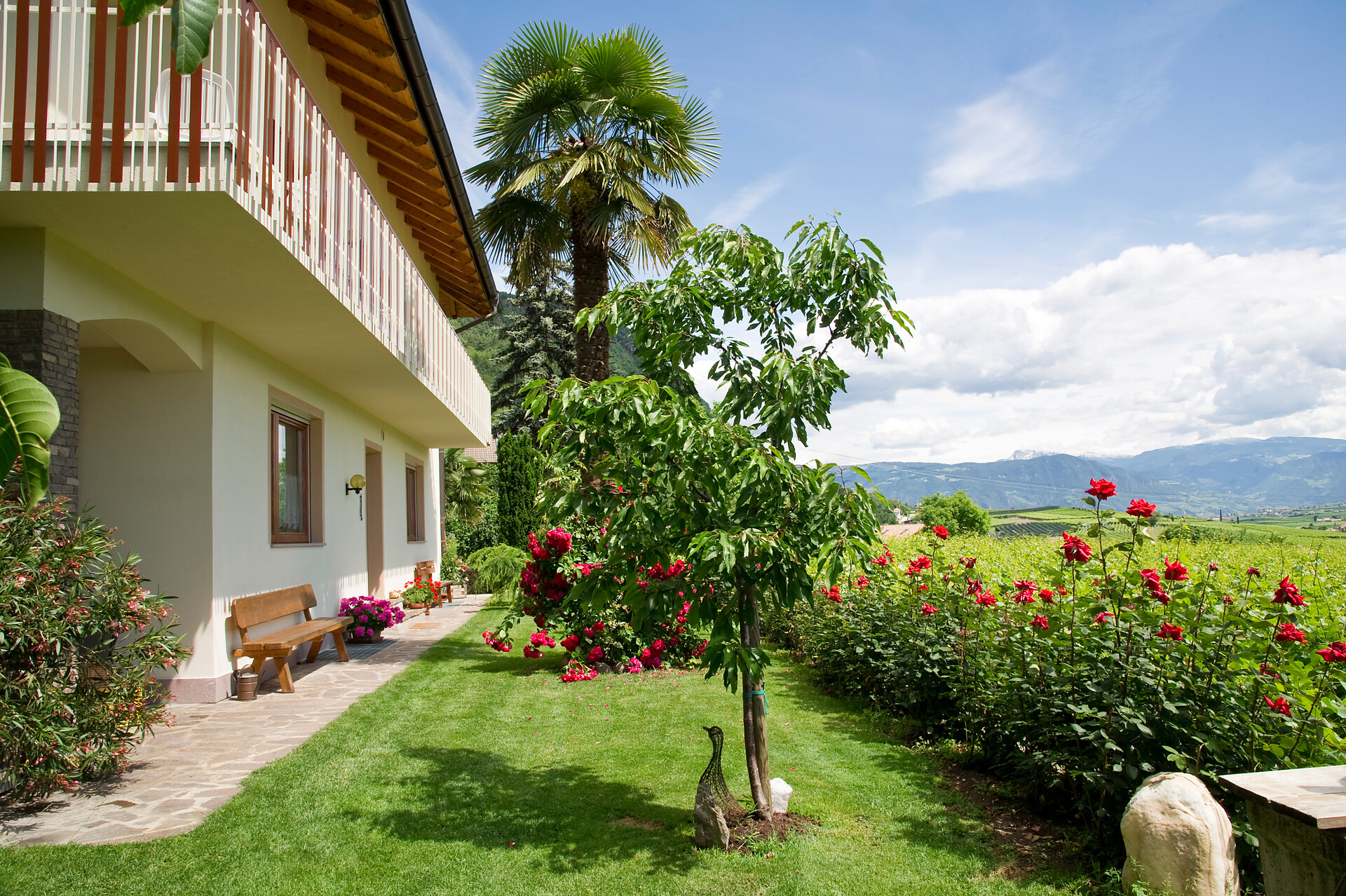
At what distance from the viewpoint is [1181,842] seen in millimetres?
3047

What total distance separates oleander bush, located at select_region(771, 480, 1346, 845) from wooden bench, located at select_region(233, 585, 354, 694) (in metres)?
5.91

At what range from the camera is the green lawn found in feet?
11.6

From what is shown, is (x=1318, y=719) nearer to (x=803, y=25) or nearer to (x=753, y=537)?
(x=753, y=537)

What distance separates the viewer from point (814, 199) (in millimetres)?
4094

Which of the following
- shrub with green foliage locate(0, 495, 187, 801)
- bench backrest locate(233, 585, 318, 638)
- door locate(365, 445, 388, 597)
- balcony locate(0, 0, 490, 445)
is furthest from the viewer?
door locate(365, 445, 388, 597)

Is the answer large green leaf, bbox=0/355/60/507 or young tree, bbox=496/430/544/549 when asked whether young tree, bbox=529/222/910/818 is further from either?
young tree, bbox=496/430/544/549

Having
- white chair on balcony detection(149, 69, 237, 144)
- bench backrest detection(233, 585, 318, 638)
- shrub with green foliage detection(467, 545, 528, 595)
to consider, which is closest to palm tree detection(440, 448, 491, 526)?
shrub with green foliage detection(467, 545, 528, 595)

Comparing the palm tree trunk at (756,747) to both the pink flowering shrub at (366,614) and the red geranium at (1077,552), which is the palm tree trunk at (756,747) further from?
the pink flowering shrub at (366,614)

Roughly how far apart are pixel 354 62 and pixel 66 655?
6872 mm

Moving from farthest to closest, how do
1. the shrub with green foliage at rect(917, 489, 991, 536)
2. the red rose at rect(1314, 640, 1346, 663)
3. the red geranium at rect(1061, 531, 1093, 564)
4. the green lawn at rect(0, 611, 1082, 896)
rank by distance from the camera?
1. the shrub with green foliage at rect(917, 489, 991, 536)
2. the red geranium at rect(1061, 531, 1093, 564)
3. the green lawn at rect(0, 611, 1082, 896)
4. the red rose at rect(1314, 640, 1346, 663)

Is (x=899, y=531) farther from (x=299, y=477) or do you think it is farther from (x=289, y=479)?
(x=289, y=479)

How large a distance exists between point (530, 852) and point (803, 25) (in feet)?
20.5

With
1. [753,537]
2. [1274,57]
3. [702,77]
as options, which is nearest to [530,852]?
[753,537]

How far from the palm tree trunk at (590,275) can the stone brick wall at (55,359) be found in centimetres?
657
